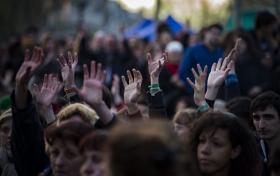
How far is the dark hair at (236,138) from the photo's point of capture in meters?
6.70

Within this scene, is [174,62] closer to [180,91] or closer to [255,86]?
[180,91]

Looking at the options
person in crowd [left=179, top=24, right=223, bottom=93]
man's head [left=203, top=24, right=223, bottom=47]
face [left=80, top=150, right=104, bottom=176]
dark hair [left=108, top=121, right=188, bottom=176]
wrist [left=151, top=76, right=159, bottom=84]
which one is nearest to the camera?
dark hair [left=108, top=121, right=188, bottom=176]

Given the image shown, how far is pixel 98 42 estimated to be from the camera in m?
23.9

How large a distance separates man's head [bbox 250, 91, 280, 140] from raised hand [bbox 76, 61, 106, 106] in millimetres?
2416

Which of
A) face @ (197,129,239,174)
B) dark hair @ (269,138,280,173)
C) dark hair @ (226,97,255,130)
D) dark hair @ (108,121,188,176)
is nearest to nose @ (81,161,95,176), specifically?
dark hair @ (108,121,188,176)

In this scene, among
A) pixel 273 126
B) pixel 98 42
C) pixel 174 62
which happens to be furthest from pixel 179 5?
pixel 273 126

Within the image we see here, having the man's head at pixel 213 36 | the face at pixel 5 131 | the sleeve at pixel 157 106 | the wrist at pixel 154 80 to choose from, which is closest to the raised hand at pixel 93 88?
the sleeve at pixel 157 106

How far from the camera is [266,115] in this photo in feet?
28.3

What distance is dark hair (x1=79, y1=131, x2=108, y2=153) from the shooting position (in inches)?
216

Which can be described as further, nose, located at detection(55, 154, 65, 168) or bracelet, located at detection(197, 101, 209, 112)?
bracelet, located at detection(197, 101, 209, 112)

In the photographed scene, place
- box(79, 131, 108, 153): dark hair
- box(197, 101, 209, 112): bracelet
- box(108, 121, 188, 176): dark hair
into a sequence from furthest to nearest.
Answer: box(197, 101, 209, 112): bracelet
box(79, 131, 108, 153): dark hair
box(108, 121, 188, 176): dark hair

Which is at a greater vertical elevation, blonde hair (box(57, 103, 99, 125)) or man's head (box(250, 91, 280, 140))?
blonde hair (box(57, 103, 99, 125))

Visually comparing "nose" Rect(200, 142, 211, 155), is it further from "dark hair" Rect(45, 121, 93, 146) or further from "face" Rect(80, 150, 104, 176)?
"face" Rect(80, 150, 104, 176)

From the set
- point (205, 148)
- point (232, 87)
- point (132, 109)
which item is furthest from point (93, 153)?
point (232, 87)
